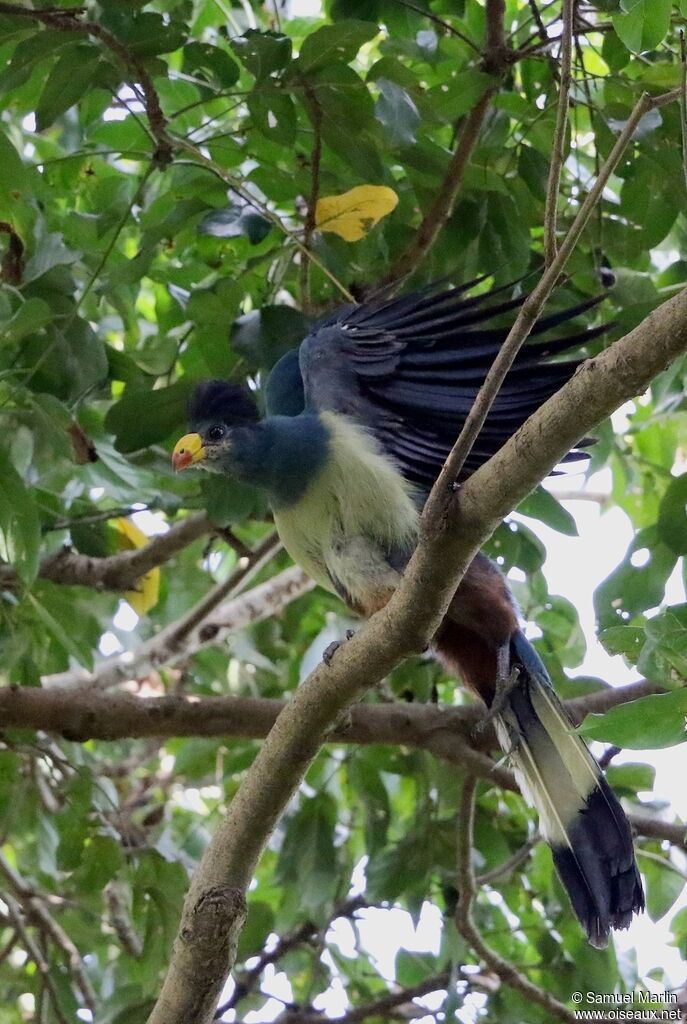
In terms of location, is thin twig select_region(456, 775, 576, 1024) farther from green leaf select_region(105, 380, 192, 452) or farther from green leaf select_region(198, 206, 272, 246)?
green leaf select_region(198, 206, 272, 246)

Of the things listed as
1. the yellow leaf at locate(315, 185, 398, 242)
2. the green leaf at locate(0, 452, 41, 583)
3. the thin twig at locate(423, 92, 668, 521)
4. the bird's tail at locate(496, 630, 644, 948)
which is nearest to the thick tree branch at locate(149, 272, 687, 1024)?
the thin twig at locate(423, 92, 668, 521)

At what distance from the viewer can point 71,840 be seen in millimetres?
2953

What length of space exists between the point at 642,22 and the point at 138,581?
6.97ft

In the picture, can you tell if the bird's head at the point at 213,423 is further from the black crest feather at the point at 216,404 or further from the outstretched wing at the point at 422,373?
the outstretched wing at the point at 422,373

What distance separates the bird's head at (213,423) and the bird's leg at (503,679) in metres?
0.77

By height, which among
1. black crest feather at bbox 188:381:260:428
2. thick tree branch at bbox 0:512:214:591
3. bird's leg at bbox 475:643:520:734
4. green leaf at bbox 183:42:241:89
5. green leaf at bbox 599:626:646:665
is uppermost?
green leaf at bbox 183:42:241:89

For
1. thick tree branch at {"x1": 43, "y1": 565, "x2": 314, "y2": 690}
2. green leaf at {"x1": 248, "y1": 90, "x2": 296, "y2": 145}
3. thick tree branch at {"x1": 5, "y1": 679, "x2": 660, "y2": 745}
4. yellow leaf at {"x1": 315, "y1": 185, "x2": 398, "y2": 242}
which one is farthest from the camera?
thick tree branch at {"x1": 43, "y1": 565, "x2": 314, "y2": 690}

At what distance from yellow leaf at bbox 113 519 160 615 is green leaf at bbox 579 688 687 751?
1.93 metres

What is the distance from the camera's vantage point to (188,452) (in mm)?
2758

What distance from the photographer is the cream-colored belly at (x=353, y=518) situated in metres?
2.62

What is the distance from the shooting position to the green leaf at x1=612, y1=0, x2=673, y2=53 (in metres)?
1.70

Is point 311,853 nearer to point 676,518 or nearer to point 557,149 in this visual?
point 676,518

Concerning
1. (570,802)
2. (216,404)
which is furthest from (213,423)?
(570,802)

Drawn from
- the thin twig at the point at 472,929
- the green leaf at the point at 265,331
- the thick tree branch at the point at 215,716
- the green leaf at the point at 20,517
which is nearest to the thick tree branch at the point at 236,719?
the thick tree branch at the point at 215,716
